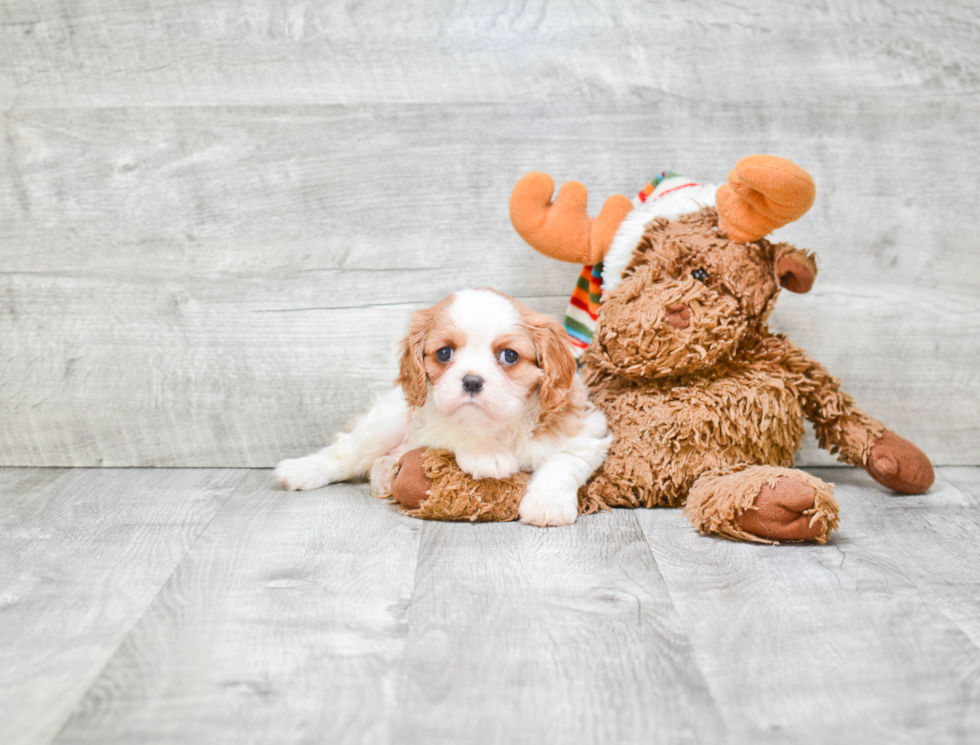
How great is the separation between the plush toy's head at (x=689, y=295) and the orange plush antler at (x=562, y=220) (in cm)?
10

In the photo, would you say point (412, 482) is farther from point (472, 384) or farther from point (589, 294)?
point (589, 294)

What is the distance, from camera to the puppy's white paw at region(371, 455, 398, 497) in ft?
5.54

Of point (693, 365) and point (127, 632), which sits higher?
point (693, 365)

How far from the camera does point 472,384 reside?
1406 millimetres

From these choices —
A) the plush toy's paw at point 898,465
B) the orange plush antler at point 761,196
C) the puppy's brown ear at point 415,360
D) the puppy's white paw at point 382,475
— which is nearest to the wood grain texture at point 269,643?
the puppy's white paw at point 382,475

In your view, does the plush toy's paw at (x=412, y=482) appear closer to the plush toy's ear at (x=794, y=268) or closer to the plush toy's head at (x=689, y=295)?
the plush toy's head at (x=689, y=295)

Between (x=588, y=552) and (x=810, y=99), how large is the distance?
1.23 metres

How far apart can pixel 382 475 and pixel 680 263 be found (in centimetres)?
74

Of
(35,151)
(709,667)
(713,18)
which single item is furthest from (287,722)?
(713,18)

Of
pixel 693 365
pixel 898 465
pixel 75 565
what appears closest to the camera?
pixel 75 565

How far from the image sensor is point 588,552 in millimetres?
1386

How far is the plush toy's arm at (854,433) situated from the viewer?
1.69m

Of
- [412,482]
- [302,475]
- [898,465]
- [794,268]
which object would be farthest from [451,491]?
[898,465]

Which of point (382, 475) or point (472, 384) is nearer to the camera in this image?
point (472, 384)
